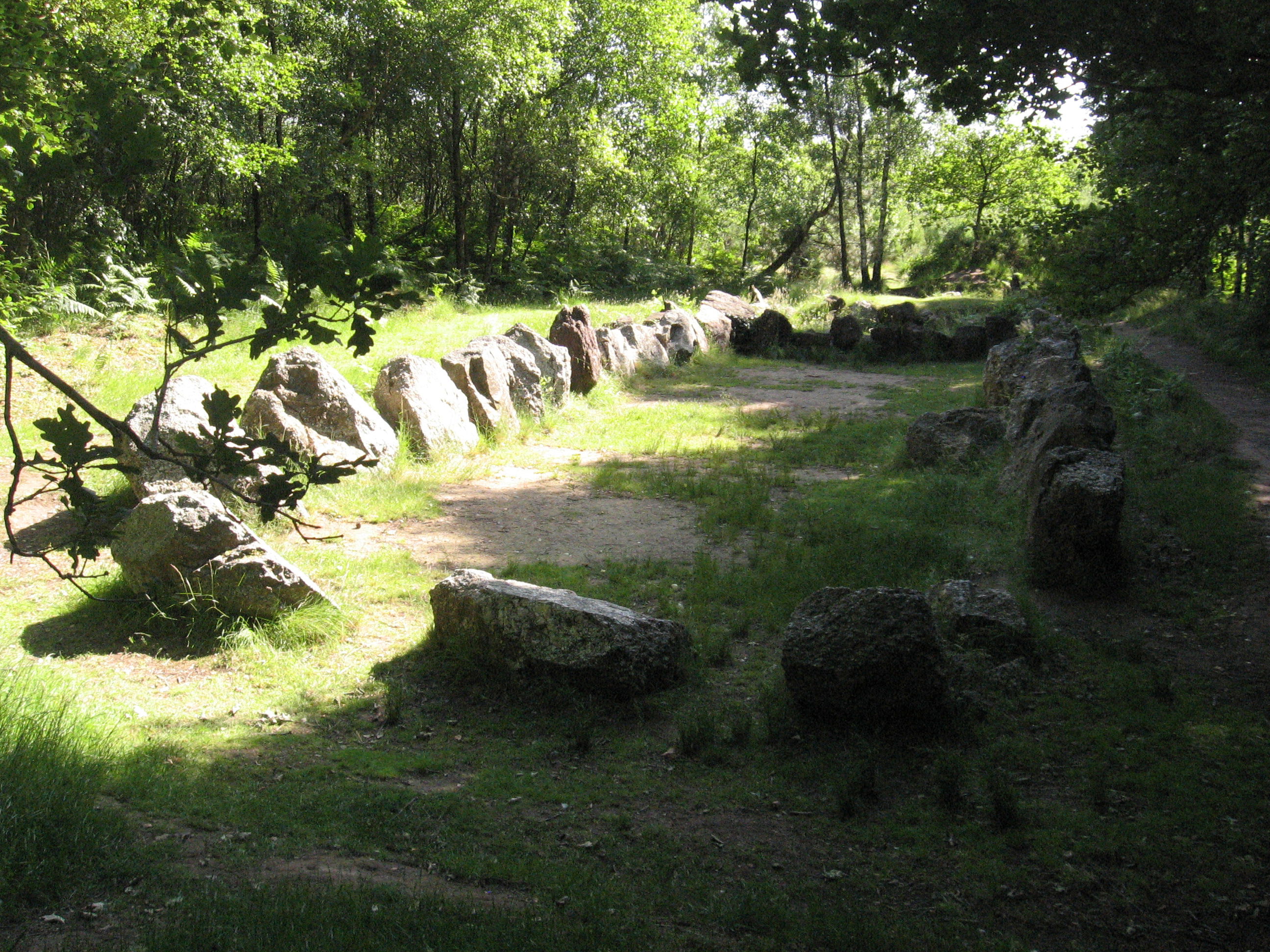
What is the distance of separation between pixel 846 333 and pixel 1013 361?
9152 millimetres

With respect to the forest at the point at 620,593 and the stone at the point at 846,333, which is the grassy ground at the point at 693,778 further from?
the stone at the point at 846,333

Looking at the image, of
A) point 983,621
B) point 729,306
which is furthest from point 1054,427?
point 729,306

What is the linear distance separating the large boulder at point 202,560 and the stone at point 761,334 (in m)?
16.8

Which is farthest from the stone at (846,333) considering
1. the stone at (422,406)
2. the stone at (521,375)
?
the stone at (422,406)

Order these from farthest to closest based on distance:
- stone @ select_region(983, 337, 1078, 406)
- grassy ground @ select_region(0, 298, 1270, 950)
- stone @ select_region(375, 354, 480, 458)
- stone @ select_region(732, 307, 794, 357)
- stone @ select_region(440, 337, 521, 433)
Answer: stone @ select_region(732, 307, 794, 357)
stone @ select_region(983, 337, 1078, 406)
stone @ select_region(440, 337, 521, 433)
stone @ select_region(375, 354, 480, 458)
grassy ground @ select_region(0, 298, 1270, 950)

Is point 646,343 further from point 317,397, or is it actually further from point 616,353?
point 317,397

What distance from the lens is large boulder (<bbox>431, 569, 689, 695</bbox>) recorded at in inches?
223

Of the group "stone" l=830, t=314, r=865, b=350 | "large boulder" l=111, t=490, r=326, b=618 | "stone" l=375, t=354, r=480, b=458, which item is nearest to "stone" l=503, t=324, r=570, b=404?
"stone" l=375, t=354, r=480, b=458

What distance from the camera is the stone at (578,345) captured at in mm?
15086

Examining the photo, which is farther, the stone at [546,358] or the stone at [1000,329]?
the stone at [1000,329]

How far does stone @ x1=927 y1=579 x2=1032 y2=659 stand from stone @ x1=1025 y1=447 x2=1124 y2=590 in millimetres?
761

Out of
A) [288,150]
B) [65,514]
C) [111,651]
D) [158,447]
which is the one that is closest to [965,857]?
[111,651]

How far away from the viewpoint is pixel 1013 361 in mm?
13023

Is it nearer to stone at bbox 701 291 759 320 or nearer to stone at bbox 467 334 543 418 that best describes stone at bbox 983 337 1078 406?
stone at bbox 467 334 543 418
